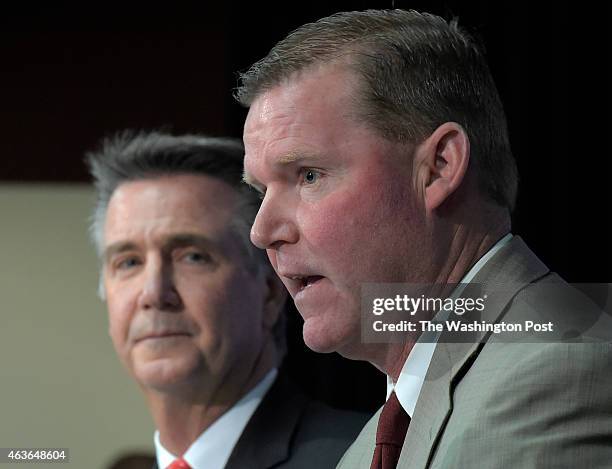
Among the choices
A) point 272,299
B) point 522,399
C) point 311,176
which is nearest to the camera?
point 522,399

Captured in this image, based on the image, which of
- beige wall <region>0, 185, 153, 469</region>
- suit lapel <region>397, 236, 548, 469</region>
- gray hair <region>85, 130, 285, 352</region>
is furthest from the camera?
beige wall <region>0, 185, 153, 469</region>

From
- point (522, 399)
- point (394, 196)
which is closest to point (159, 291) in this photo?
point (394, 196)

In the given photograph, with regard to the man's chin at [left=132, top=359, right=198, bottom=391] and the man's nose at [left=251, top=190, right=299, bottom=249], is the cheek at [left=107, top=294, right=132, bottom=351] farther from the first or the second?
the man's nose at [left=251, top=190, right=299, bottom=249]

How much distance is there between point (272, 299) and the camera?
211 cm

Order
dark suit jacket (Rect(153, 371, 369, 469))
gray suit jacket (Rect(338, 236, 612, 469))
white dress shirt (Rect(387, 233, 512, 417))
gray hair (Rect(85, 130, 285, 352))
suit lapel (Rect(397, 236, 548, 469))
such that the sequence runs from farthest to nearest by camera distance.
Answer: gray hair (Rect(85, 130, 285, 352)), dark suit jacket (Rect(153, 371, 369, 469)), white dress shirt (Rect(387, 233, 512, 417)), suit lapel (Rect(397, 236, 548, 469)), gray suit jacket (Rect(338, 236, 612, 469))

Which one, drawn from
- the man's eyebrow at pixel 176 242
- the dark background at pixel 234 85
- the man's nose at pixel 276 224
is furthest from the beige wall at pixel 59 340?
the man's nose at pixel 276 224

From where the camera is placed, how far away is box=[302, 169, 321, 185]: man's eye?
4.20ft

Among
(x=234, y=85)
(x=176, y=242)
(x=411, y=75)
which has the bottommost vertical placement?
(x=411, y=75)

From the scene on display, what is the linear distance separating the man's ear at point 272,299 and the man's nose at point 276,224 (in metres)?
0.79

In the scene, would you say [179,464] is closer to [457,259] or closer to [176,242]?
[176,242]

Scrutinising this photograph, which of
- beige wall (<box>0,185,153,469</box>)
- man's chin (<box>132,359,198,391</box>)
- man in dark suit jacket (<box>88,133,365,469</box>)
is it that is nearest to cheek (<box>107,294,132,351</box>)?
man in dark suit jacket (<box>88,133,365,469</box>)

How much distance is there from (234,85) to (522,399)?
162 cm

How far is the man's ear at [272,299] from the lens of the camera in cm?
208

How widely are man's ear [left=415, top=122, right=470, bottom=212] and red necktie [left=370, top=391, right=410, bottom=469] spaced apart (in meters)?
0.25
